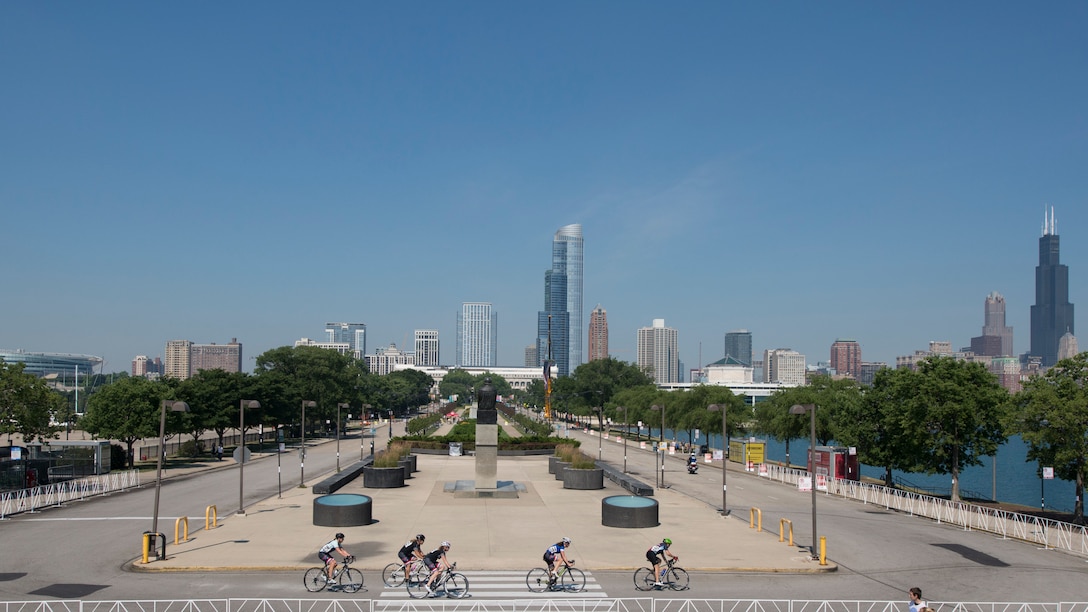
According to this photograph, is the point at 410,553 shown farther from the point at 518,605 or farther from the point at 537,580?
the point at 537,580

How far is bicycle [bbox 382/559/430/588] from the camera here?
68.8ft

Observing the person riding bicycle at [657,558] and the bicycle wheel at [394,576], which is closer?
the person riding bicycle at [657,558]

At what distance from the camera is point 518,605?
763 inches

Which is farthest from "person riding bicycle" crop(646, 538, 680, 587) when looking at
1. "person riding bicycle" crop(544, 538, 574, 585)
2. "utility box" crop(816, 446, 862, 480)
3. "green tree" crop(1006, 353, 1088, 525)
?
"utility box" crop(816, 446, 862, 480)

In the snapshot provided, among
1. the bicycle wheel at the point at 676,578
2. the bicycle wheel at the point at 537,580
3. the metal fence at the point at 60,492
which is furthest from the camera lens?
the metal fence at the point at 60,492

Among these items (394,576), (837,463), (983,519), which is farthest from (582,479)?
(394,576)

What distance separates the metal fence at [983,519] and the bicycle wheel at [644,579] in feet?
56.0

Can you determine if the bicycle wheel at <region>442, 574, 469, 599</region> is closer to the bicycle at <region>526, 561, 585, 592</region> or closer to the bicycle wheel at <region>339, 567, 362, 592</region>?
the bicycle at <region>526, 561, 585, 592</region>

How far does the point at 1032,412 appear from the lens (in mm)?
38688

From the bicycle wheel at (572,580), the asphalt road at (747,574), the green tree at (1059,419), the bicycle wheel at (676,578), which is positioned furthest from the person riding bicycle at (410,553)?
the green tree at (1059,419)

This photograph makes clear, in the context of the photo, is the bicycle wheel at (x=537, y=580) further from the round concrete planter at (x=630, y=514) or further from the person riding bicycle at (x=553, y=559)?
the round concrete planter at (x=630, y=514)

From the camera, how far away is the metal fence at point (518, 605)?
18641 millimetres

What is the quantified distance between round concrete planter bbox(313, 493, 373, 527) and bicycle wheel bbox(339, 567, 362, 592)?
8.18 meters

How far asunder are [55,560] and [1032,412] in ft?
136
